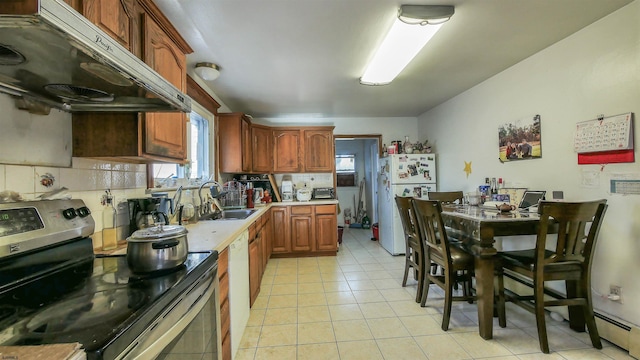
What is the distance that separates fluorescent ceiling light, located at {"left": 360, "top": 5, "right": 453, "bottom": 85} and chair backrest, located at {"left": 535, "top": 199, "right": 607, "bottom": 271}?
1.41 m

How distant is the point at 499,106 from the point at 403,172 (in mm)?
1528

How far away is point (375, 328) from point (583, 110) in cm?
236

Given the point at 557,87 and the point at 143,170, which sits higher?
the point at 557,87

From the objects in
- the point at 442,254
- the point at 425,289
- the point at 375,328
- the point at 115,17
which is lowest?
the point at 375,328

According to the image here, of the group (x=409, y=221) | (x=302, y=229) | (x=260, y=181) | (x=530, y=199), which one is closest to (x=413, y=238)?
(x=409, y=221)

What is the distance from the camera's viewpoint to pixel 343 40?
2.17 metres

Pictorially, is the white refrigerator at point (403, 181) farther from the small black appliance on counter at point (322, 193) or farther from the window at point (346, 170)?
the window at point (346, 170)

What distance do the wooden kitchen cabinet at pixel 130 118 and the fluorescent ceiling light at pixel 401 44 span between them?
150 cm

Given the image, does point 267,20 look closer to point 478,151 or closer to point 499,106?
point 499,106

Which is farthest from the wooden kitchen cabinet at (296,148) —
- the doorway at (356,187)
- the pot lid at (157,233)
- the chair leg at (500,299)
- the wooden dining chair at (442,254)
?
the pot lid at (157,233)

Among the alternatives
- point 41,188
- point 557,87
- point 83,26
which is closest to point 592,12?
point 557,87

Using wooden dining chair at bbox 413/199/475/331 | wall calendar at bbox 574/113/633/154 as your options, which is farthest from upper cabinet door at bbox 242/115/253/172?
wall calendar at bbox 574/113/633/154

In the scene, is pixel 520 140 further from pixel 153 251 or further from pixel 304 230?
pixel 153 251

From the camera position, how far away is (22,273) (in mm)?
965
